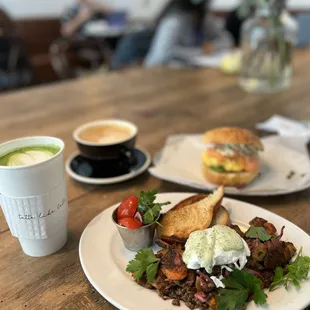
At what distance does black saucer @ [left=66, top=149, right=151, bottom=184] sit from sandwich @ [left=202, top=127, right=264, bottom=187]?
0.68 ft

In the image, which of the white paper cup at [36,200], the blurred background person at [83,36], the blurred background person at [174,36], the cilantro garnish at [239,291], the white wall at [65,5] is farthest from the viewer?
the white wall at [65,5]

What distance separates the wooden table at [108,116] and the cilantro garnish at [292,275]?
0.70 feet

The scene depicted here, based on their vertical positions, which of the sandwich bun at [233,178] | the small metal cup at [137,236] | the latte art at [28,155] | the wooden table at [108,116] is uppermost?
the latte art at [28,155]

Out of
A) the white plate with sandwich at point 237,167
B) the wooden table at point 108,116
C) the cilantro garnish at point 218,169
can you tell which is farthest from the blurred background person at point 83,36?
the cilantro garnish at point 218,169

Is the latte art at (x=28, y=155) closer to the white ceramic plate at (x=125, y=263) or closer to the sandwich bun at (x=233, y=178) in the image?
the white ceramic plate at (x=125, y=263)

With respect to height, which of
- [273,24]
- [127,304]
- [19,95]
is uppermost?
[273,24]

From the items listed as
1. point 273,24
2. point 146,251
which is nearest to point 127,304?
point 146,251

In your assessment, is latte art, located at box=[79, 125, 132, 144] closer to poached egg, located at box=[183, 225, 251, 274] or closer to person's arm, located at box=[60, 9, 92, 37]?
poached egg, located at box=[183, 225, 251, 274]

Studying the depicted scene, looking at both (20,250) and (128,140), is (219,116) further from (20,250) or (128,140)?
(20,250)

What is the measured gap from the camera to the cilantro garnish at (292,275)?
0.70 m

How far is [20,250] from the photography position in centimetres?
88

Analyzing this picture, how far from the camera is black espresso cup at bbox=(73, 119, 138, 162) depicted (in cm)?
115

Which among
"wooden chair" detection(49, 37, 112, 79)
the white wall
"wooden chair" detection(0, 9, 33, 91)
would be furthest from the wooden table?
the white wall

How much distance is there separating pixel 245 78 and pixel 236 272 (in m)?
1.59
